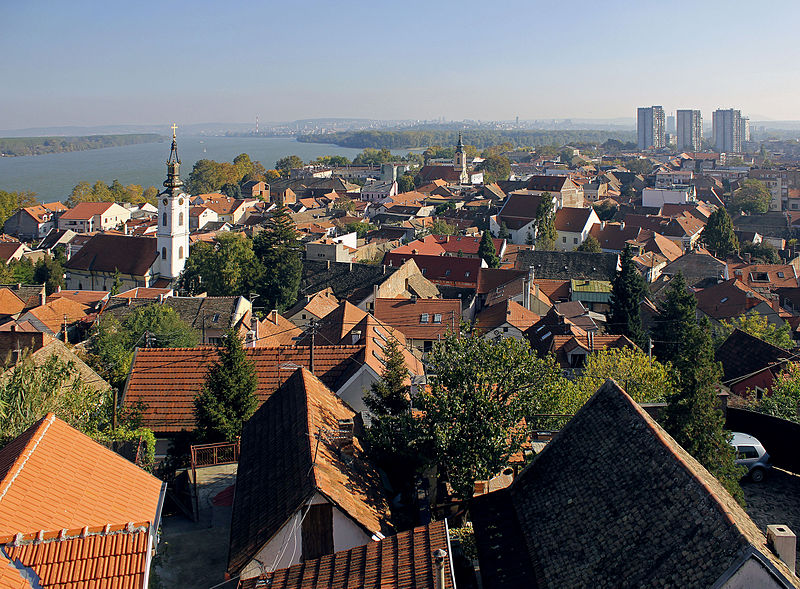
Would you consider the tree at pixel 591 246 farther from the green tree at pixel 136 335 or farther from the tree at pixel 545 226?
the green tree at pixel 136 335

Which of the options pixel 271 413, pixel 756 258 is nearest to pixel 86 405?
pixel 271 413

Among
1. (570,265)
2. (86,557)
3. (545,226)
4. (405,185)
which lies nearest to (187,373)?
(86,557)

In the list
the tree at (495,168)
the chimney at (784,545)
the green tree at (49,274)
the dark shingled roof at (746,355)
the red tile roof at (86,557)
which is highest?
the tree at (495,168)

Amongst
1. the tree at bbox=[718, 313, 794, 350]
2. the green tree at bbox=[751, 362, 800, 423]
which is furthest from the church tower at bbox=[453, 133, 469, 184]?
the green tree at bbox=[751, 362, 800, 423]

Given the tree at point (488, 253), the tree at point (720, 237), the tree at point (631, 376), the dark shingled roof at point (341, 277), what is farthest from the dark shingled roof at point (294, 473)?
the tree at point (720, 237)

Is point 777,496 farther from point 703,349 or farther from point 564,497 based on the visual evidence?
point 564,497

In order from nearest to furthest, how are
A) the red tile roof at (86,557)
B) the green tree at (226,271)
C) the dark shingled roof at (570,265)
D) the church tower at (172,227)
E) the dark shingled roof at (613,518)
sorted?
1. the red tile roof at (86,557)
2. the dark shingled roof at (613,518)
3. the green tree at (226,271)
4. the dark shingled roof at (570,265)
5. the church tower at (172,227)
